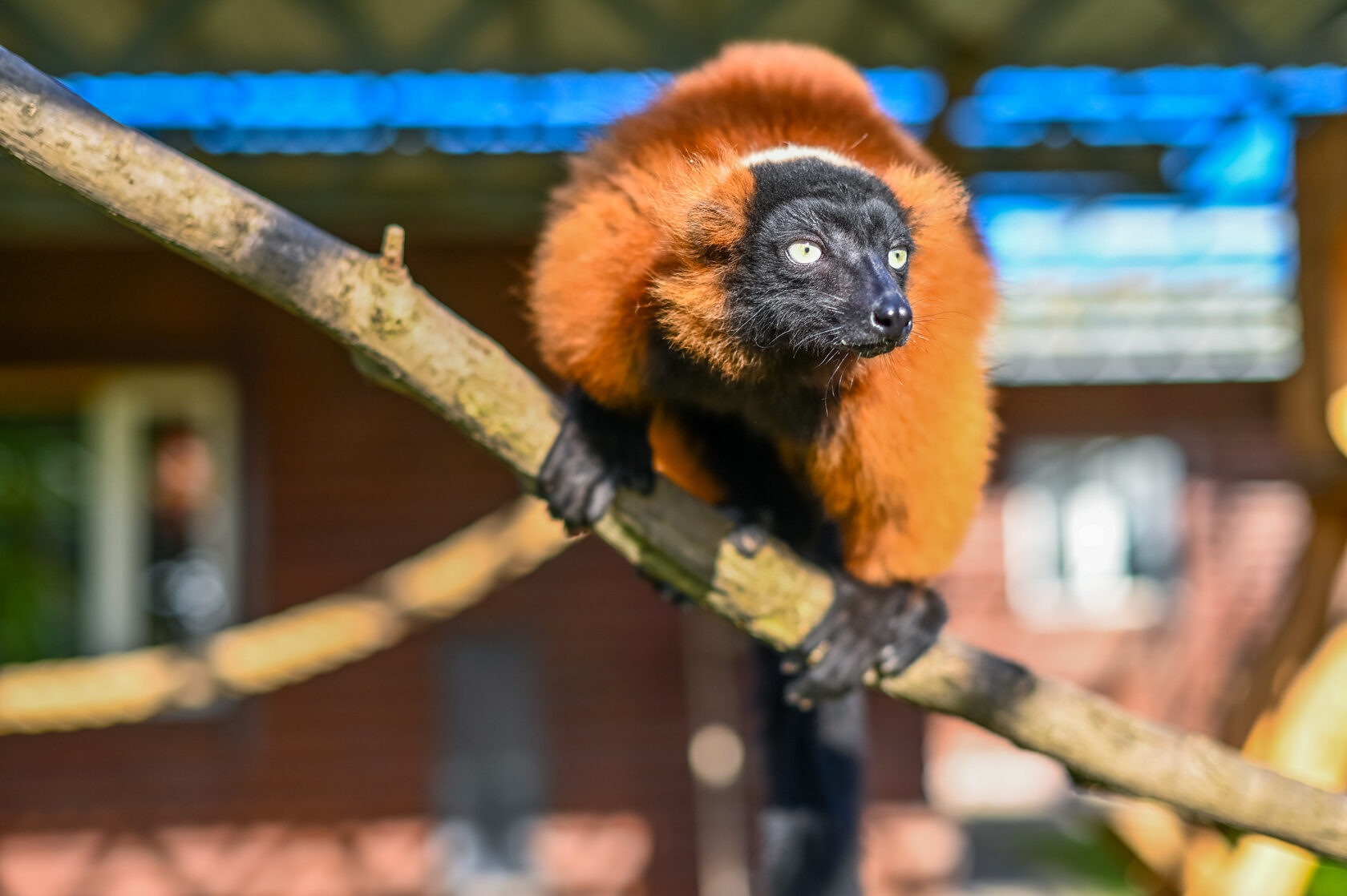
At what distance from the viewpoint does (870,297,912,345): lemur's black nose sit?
4.76ft

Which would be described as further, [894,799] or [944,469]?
[894,799]

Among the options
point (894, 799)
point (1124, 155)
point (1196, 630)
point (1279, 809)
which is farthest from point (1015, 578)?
point (1279, 809)

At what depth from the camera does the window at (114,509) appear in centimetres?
560

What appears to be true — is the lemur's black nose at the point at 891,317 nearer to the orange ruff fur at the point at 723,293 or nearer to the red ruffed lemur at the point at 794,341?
the red ruffed lemur at the point at 794,341

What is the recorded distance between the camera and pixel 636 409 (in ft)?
6.66

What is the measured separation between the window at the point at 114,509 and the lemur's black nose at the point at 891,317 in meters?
4.95

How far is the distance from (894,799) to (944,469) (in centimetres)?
436

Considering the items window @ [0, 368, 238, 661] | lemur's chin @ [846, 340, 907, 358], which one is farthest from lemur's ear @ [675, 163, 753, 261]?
window @ [0, 368, 238, 661]

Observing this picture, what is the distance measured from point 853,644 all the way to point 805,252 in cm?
81

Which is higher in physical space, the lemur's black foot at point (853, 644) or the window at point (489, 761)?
the window at point (489, 761)

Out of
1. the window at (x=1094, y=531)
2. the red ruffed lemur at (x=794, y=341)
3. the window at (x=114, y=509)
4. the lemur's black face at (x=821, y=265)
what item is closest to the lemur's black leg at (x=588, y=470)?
the red ruffed lemur at (x=794, y=341)

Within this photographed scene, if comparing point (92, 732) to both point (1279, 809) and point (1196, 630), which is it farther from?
point (1196, 630)

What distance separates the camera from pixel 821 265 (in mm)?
1566

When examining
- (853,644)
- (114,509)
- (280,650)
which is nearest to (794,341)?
(853,644)
